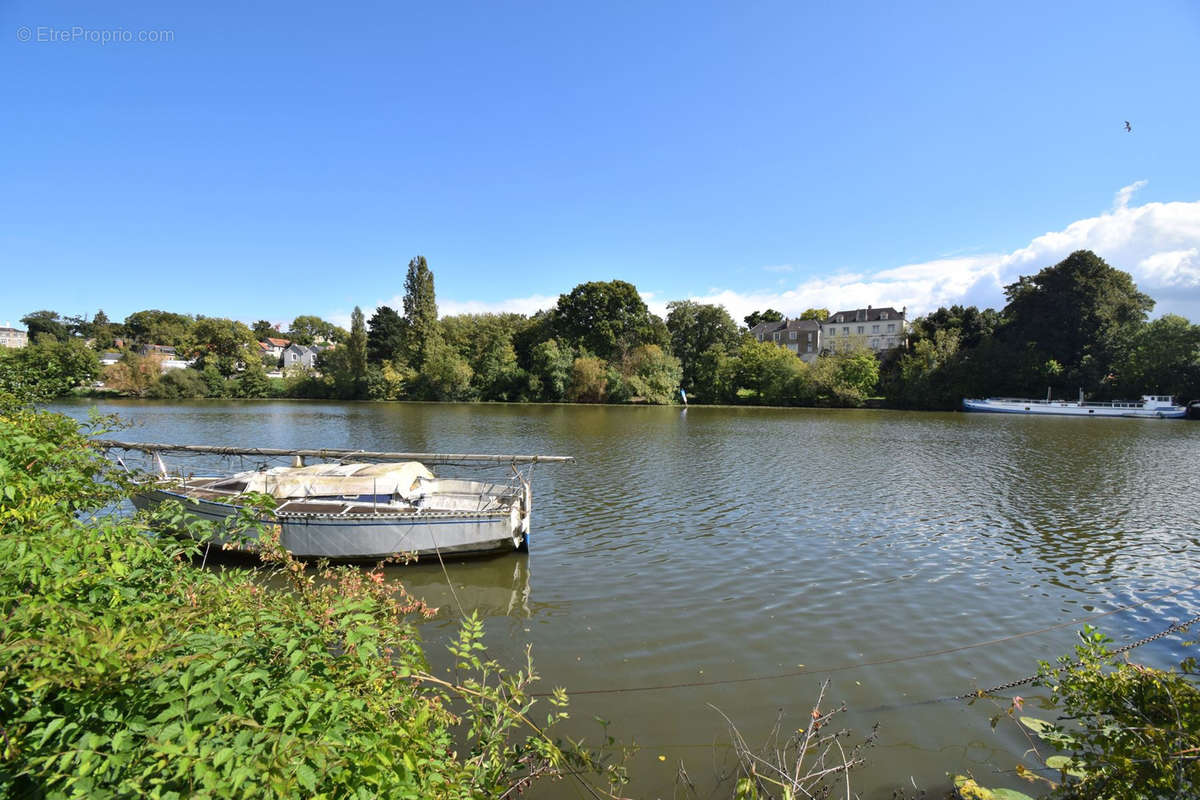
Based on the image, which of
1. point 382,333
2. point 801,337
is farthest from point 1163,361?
point 382,333

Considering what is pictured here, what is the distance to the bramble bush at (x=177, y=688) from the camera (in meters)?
2.47

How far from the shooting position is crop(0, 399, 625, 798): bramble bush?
A: 247cm

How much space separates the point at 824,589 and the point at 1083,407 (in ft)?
233

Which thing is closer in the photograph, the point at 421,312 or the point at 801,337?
the point at 421,312

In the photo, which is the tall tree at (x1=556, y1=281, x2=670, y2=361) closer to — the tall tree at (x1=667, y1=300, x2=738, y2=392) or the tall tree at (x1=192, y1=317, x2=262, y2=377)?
the tall tree at (x1=667, y1=300, x2=738, y2=392)

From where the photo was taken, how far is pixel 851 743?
704 centimetres

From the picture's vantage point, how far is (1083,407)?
62.4m

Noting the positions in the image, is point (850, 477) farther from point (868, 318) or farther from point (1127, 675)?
point (868, 318)

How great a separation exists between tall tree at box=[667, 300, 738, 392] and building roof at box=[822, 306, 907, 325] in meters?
29.3

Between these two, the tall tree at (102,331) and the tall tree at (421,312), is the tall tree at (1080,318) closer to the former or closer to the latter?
the tall tree at (421,312)

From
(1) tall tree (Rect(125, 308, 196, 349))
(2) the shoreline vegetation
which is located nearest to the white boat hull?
(2) the shoreline vegetation

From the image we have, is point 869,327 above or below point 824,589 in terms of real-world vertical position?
above

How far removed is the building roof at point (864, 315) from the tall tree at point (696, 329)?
29.3 m

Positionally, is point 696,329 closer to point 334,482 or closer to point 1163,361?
point 1163,361
